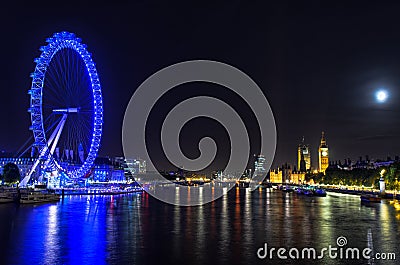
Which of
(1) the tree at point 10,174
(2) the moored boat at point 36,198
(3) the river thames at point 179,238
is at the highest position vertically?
(1) the tree at point 10,174

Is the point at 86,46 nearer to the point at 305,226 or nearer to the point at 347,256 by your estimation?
the point at 305,226

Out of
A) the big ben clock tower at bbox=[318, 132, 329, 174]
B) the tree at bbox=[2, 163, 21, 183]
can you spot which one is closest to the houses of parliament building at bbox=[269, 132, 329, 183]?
the big ben clock tower at bbox=[318, 132, 329, 174]

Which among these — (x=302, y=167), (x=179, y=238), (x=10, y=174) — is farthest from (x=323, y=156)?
(x=179, y=238)

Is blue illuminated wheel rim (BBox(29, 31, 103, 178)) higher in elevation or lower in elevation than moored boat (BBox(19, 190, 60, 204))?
higher

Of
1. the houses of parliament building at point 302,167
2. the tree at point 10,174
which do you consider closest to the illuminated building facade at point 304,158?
the houses of parliament building at point 302,167

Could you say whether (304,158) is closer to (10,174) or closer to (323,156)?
(323,156)

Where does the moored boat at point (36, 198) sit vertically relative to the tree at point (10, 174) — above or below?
below

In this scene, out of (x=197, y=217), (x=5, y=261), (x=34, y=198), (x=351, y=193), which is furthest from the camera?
(x=351, y=193)

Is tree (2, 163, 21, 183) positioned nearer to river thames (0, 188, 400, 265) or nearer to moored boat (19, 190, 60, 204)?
moored boat (19, 190, 60, 204)

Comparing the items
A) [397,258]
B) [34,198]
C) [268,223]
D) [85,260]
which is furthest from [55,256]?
[34,198]

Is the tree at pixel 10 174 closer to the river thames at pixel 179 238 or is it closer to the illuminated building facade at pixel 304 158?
the river thames at pixel 179 238

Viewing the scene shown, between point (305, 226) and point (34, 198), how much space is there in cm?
2362

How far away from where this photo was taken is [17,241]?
17438mm

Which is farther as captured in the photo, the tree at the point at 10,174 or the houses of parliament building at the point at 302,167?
the houses of parliament building at the point at 302,167
